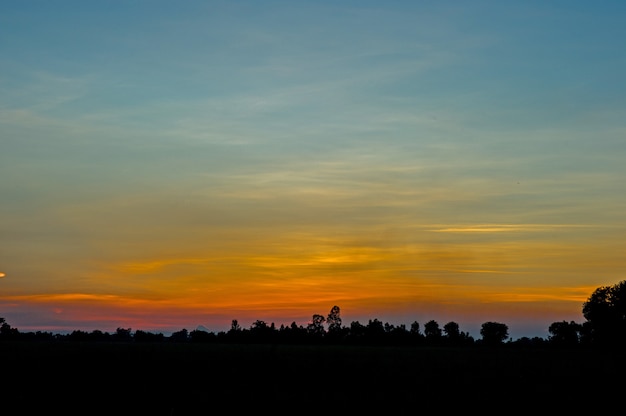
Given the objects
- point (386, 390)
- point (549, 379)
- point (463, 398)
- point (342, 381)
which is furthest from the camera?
point (549, 379)

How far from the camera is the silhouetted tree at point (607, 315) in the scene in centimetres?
13162

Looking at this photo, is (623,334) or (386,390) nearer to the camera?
(386,390)

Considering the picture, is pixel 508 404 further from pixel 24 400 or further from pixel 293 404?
pixel 24 400

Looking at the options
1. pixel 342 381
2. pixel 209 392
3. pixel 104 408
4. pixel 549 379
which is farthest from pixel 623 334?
pixel 104 408

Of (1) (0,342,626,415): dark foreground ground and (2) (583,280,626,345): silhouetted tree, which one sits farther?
(2) (583,280,626,345): silhouetted tree

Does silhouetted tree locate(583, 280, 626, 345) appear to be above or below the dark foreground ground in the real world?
above

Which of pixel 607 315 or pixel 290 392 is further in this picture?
pixel 607 315

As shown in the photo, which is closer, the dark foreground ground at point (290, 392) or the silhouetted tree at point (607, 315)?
the dark foreground ground at point (290, 392)

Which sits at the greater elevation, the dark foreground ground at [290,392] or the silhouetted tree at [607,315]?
the silhouetted tree at [607,315]

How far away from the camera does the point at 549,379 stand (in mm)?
50812

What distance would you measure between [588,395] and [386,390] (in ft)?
36.1

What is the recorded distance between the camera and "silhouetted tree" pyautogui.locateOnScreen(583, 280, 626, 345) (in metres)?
132

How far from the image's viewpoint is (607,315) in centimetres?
13462

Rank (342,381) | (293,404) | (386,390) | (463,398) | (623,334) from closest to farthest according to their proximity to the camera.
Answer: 1. (293,404)
2. (463,398)
3. (386,390)
4. (342,381)
5. (623,334)
